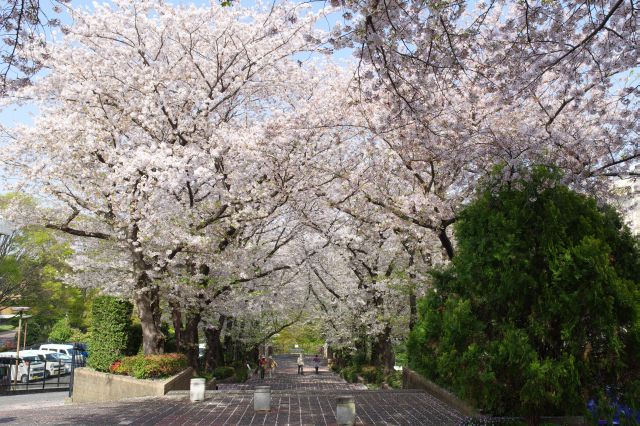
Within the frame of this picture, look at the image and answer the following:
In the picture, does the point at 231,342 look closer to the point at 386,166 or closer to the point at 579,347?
the point at 386,166

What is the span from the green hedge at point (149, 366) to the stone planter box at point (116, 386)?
8.1 inches

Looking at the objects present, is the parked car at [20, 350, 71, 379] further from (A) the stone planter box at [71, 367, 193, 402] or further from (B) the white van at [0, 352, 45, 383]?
(A) the stone planter box at [71, 367, 193, 402]

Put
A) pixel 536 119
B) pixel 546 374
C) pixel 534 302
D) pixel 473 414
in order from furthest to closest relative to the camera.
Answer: pixel 536 119 → pixel 473 414 → pixel 534 302 → pixel 546 374

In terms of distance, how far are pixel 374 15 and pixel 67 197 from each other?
12.7 meters

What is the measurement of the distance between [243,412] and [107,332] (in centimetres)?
747

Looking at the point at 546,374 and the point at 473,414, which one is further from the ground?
the point at 546,374

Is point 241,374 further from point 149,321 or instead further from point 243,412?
point 243,412

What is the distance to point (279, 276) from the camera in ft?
78.2

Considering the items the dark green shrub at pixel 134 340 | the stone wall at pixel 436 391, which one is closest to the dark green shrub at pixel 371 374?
the stone wall at pixel 436 391

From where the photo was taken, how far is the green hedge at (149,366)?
50.4ft

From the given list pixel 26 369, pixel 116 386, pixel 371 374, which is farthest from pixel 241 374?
pixel 116 386

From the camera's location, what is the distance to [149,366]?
50.3 ft

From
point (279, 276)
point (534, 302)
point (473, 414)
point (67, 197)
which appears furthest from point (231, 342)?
point (534, 302)

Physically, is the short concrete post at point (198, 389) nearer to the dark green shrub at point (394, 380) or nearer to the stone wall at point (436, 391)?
the stone wall at point (436, 391)
